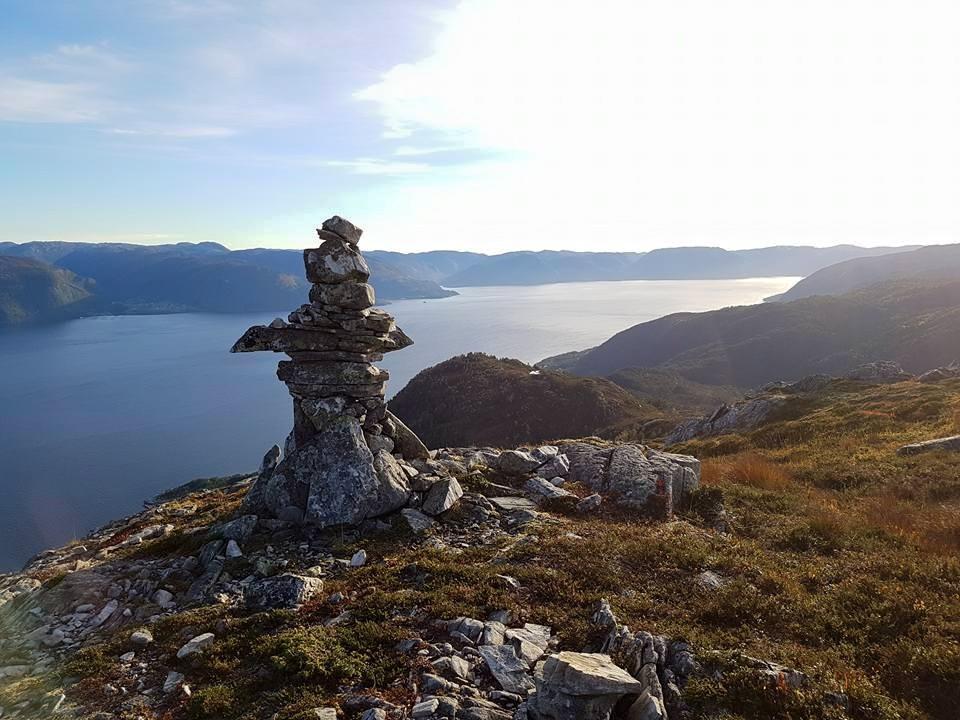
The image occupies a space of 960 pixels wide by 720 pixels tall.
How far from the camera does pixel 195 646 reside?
9883 mm

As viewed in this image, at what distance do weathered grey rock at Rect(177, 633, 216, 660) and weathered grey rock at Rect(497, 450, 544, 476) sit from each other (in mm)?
12245

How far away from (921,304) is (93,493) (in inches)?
9923

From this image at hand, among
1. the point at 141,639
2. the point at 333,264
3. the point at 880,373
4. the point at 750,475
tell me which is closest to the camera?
the point at 141,639

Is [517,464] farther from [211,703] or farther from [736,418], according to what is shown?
[736,418]

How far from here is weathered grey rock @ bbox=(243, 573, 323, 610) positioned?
37.1ft

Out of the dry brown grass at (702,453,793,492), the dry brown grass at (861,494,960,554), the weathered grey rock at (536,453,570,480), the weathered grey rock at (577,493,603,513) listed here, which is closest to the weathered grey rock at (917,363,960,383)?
the dry brown grass at (702,453,793,492)

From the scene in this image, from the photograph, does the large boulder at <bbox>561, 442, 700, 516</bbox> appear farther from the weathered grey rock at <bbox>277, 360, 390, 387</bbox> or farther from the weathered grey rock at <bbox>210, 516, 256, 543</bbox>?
the weathered grey rock at <bbox>210, 516, 256, 543</bbox>

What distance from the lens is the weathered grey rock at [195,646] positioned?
9719 millimetres

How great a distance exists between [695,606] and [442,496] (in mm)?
8379

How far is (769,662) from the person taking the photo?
8070mm

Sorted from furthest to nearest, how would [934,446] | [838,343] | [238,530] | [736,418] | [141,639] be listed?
[838,343] < [736,418] < [934,446] < [238,530] < [141,639]

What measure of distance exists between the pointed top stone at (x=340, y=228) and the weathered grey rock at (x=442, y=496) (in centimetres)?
968

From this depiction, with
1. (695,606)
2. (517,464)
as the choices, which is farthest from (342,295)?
(695,606)

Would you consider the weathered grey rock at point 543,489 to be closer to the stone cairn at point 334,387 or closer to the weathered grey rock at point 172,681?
the stone cairn at point 334,387
